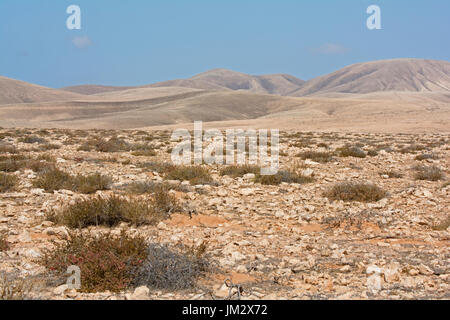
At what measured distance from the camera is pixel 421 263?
169 inches

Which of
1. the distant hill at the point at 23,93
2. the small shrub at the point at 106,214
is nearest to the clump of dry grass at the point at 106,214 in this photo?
the small shrub at the point at 106,214

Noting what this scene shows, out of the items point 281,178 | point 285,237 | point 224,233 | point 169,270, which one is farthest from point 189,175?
point 169,270

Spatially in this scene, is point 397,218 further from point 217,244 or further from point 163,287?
point 163,287

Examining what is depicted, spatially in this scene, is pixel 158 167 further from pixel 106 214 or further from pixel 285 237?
pixel 285 237

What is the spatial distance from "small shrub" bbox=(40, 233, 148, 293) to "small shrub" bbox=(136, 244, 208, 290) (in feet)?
0.30

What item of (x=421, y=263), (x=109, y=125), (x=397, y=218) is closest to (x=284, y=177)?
(x=397, y=218)

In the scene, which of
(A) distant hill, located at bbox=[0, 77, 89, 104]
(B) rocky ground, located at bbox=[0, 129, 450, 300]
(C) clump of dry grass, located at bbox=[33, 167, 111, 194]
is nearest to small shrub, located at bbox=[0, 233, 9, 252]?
(B) rocky ground, located at bbox=[0, 129, 450, 300]

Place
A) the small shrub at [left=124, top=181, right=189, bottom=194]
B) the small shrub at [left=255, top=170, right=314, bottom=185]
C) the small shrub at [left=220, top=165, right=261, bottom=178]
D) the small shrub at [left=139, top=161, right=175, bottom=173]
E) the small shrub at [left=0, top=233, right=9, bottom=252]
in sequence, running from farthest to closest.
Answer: the small shrub at [left=139, top=161, right=175, bottom=173], the small shrub at [left=220, top=165, right=261, bottom=178], the small shrub at [left=255, top=170, right=314, bottom=185], the small shrub at [left=124, top=181, right=189, bottom=194], the small shrub at [left=0, top=233, right=9, bottom=252]

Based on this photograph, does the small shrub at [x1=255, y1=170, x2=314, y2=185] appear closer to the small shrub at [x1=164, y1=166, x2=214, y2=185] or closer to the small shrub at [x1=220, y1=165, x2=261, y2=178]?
the small shrub at [x1=220, y1=165, x2=261, y2=178]

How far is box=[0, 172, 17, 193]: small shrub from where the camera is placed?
780cm

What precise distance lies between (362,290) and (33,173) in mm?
8206

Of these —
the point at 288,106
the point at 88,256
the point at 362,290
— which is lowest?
the point at 362,290

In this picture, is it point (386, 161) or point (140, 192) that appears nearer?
Answer: point (140, 192)

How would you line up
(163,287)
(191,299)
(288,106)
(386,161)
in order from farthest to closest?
(288,106) < (386,161) < (163,287) < (191,299)
